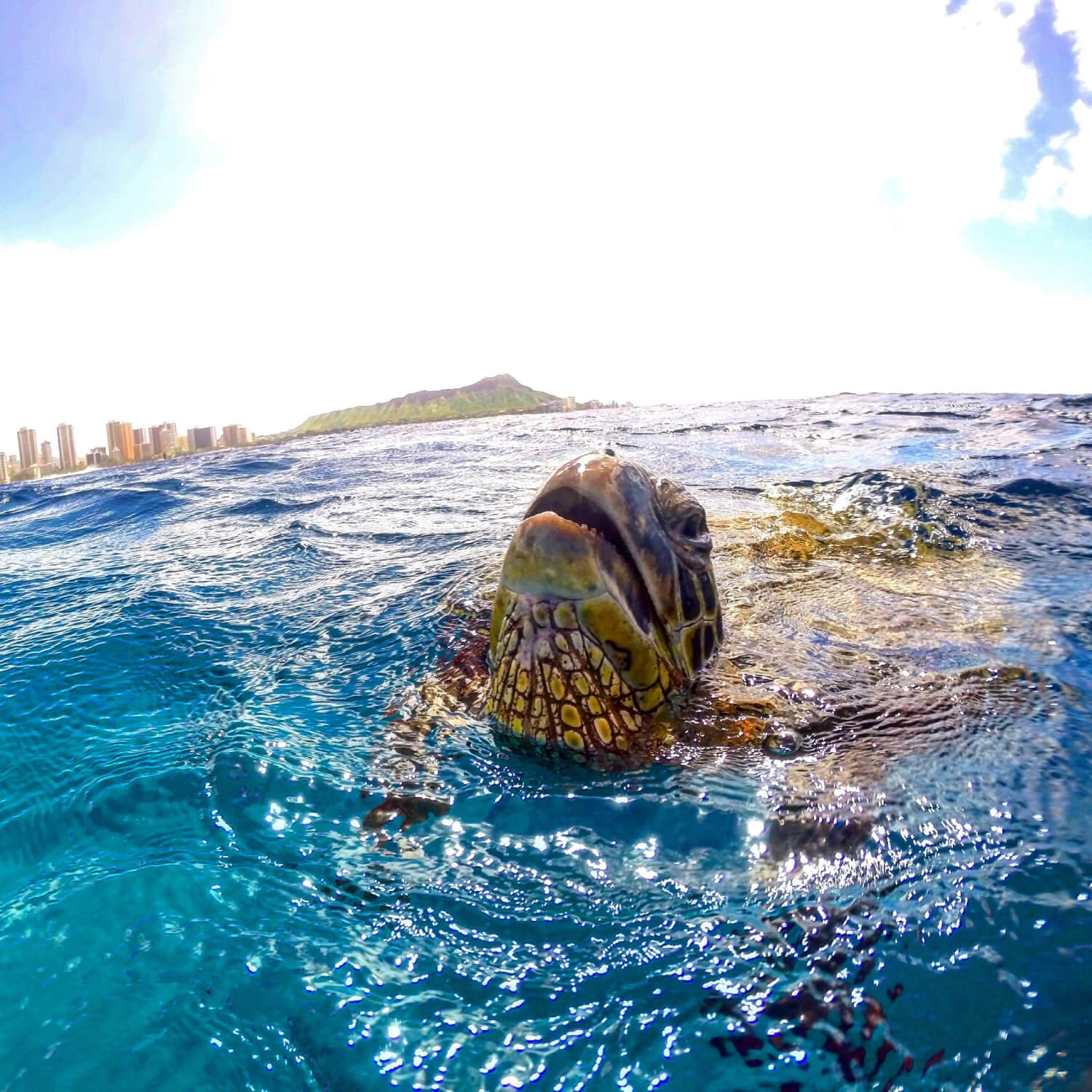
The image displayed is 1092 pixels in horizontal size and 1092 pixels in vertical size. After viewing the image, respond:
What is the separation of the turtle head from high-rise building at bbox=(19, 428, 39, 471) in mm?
36808

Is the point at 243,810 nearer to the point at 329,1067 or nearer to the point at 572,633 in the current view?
the point at 329,1067

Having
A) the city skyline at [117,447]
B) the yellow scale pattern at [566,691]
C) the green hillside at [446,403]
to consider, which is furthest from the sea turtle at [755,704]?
the green hillside at [446,403]

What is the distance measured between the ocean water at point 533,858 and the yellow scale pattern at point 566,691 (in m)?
0.17

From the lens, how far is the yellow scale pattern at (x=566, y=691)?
288 centimetres

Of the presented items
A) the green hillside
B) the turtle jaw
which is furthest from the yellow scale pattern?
the green hillside

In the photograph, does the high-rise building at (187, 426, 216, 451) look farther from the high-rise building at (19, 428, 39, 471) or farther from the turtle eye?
the turtle eye

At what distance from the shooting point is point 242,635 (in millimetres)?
4941

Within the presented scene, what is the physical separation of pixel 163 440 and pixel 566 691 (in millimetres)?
30467

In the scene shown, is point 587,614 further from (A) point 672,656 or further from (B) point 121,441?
(B) point 121,441

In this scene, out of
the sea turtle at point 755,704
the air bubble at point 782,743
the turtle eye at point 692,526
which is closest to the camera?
the sea turtle at point 755,704

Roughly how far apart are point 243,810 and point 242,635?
7.41 ft

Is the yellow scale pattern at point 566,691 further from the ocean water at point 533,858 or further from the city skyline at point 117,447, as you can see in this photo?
→ the city skyline at point 117,447

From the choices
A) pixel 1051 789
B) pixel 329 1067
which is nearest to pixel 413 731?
pixel 329 1067

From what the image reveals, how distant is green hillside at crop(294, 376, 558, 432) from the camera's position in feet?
183
